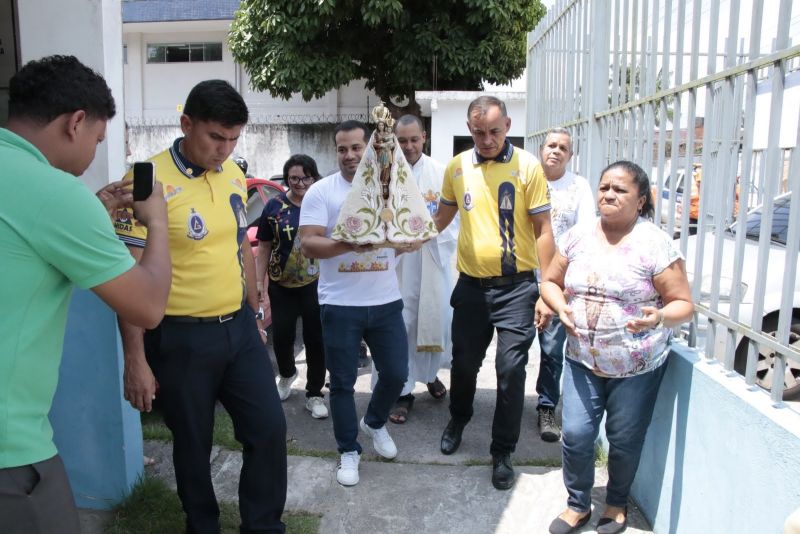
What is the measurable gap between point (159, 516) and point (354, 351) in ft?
4.03

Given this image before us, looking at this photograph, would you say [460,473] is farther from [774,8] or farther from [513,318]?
[774,8]

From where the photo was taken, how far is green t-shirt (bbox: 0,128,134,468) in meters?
1.52

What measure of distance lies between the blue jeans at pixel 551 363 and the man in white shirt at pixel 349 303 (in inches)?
42.9

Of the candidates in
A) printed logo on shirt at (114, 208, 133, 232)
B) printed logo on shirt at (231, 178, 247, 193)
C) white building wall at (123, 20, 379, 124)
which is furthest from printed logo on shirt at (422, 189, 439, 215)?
white building wall at (123, 20, 379, 124)

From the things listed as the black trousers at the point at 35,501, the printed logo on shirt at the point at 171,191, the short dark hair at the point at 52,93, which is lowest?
the black trousers at the point at 35,501

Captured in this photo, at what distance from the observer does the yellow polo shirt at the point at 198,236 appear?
2.55 metres

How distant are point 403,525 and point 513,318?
1.19 metres

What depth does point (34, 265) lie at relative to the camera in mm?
1557

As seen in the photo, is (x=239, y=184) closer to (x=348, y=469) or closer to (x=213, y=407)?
(x=213, y=407)

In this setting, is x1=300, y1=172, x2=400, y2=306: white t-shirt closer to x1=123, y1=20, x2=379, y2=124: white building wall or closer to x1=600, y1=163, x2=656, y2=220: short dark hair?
x1=600, y1=163, x2=656, y2=220: short dark hair

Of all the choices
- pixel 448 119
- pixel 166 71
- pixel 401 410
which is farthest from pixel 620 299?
pixel 166 71

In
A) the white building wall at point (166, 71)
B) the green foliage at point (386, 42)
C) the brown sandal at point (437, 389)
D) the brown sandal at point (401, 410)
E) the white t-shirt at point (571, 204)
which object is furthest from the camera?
the white building wall at point (166, 71)

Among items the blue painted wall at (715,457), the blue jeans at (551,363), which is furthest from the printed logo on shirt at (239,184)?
the blue jeans at (551,363)

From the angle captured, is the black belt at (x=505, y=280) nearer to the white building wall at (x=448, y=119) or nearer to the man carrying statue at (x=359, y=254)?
the man carrying statue at (x=359, y=254)
